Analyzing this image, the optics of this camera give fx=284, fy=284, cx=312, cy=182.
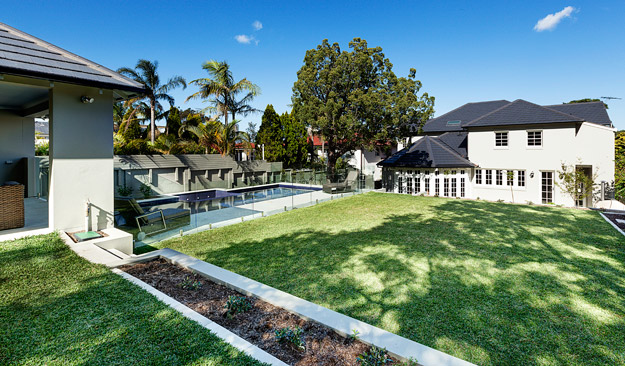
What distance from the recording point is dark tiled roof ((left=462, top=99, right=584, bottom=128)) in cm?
1770

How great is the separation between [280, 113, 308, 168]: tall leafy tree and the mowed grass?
24.2 m

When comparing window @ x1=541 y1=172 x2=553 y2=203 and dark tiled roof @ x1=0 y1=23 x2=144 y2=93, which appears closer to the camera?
dark tiled roof @ x1=0 y1=23 x2=144 y2=93

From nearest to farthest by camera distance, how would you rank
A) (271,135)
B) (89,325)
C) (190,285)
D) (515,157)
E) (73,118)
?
(89,325), (190,285), (73,118), (515,157), (271,135)

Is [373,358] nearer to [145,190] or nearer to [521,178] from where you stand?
[145,190]

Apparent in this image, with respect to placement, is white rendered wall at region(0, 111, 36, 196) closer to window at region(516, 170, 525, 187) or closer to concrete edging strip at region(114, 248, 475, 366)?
concrete edging strip at region(114, 248, 475, 366)

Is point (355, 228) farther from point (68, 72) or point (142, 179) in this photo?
point (142, 179)

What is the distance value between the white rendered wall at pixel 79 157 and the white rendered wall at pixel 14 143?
6.50m

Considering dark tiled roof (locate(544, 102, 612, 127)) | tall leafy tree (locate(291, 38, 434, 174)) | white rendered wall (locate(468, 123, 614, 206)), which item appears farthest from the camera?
dark tiled roof (locate(544, 102, 612, 127))

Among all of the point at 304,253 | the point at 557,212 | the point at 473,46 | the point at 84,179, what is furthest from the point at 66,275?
A: the point at 473,46

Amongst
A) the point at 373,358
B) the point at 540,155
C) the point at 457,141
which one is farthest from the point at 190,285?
the point at 457,141

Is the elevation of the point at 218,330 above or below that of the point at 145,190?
below

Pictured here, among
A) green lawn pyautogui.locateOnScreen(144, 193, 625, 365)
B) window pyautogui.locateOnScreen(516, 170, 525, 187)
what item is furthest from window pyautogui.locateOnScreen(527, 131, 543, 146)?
green lawn pyautogui.locateOnScreen(144, 193, 625, 365)

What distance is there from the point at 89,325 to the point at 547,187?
23.1 meters

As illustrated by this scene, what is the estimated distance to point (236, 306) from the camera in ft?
12.6
